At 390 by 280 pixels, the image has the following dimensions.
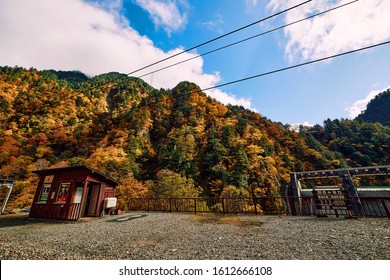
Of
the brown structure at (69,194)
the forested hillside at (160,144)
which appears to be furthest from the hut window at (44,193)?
the forested hillside at (160,144)

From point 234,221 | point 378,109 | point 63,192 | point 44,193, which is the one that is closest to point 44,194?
point 44,193

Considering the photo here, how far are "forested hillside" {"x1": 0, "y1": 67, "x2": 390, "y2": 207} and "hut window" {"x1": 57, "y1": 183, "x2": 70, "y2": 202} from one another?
993 cm

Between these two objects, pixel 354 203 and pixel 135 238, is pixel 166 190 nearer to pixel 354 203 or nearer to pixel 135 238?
pixel 135 238

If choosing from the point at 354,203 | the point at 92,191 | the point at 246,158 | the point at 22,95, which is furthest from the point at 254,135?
the point at 22,95

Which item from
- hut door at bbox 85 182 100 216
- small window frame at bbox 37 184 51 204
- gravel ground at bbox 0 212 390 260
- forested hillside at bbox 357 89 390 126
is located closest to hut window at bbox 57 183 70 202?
small window frame at bbox 37 184 51 204

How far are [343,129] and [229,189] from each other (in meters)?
52.7

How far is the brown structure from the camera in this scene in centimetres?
1116

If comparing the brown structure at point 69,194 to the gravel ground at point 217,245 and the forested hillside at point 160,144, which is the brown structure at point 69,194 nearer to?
the gravel ground at point 217,245

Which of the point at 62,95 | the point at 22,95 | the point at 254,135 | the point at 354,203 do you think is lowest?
the point at 354,203

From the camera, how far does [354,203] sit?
979 cm

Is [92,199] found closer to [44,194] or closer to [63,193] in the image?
[63,193]

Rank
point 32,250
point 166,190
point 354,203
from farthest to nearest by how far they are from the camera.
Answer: point 166,190
point 354,203
point 32,250

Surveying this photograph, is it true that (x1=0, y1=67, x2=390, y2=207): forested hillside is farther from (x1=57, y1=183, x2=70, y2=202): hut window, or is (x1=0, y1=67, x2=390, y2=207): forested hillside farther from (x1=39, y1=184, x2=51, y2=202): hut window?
(x1=57, y1=183, x2=70, y2=202): hut window

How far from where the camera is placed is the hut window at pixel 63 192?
11.5 meters
